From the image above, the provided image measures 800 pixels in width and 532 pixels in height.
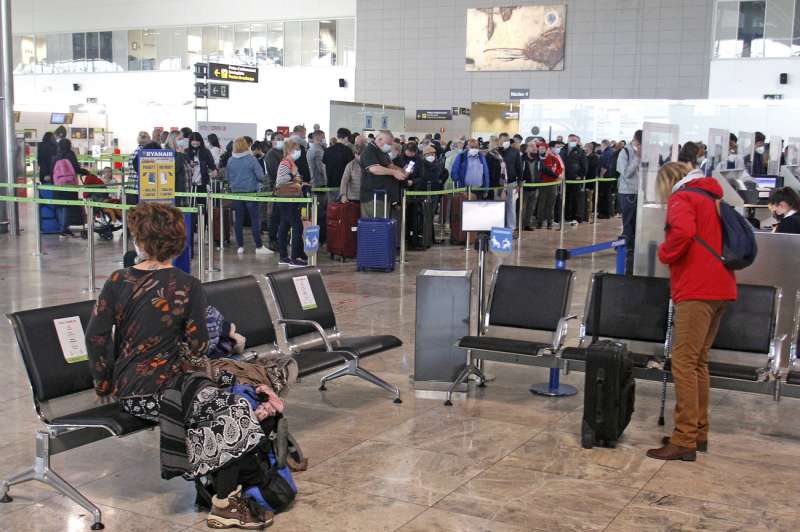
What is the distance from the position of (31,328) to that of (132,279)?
23.1 inches

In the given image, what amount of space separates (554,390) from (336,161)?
9.00 metres

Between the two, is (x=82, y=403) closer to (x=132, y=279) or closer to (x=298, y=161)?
(x=132, y=279)

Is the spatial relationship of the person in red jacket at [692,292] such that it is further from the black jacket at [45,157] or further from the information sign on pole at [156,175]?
the black jacket at [45,157]

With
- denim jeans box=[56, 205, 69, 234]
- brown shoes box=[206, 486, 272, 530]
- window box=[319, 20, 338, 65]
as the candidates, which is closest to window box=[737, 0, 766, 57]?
window box=[319, 20, 338, 65]

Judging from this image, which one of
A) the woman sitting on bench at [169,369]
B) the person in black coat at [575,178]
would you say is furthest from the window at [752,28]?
the woman sitting on bench at [169,369]

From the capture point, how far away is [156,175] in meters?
9.52

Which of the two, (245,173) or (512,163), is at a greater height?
(512,163)

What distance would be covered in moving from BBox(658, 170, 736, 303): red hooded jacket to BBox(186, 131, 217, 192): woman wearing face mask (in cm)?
1047

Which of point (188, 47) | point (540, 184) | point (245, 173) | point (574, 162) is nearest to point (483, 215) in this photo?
point (245, 173)

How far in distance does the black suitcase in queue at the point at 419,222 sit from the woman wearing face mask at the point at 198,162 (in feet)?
10.5

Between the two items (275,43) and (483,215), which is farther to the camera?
(275,43)

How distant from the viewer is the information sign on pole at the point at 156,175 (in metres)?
9.39

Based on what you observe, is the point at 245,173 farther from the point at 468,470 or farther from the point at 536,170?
the point at 468,470

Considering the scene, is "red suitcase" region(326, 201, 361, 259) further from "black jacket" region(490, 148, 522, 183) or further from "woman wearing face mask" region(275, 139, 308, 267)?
"black jacket" region(490, 148, 522, 183)
